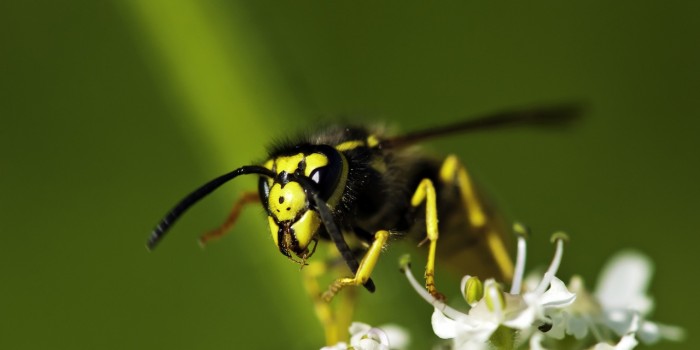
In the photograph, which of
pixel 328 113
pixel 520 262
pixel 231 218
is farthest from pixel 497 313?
pixel 328 113

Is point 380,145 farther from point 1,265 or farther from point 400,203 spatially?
point 1,265

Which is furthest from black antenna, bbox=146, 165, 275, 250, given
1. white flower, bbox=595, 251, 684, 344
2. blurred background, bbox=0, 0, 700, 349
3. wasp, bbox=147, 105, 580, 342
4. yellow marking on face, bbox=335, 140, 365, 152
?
blurred background, bbox=0, 0, 700, 349

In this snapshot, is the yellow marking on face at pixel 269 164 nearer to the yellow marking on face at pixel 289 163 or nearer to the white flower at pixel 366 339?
the yellow marking on face at pixel 289 163

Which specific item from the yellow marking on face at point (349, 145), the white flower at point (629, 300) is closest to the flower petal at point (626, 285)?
the white flower at point (629, 300)

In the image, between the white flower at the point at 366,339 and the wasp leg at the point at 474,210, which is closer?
the white flower at the point at 366,339

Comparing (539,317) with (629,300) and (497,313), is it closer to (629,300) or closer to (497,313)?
(497,313)

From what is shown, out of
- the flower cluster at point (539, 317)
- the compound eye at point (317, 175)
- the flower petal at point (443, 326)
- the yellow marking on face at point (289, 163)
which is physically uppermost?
the yellow marking on face at point (289, 163)
